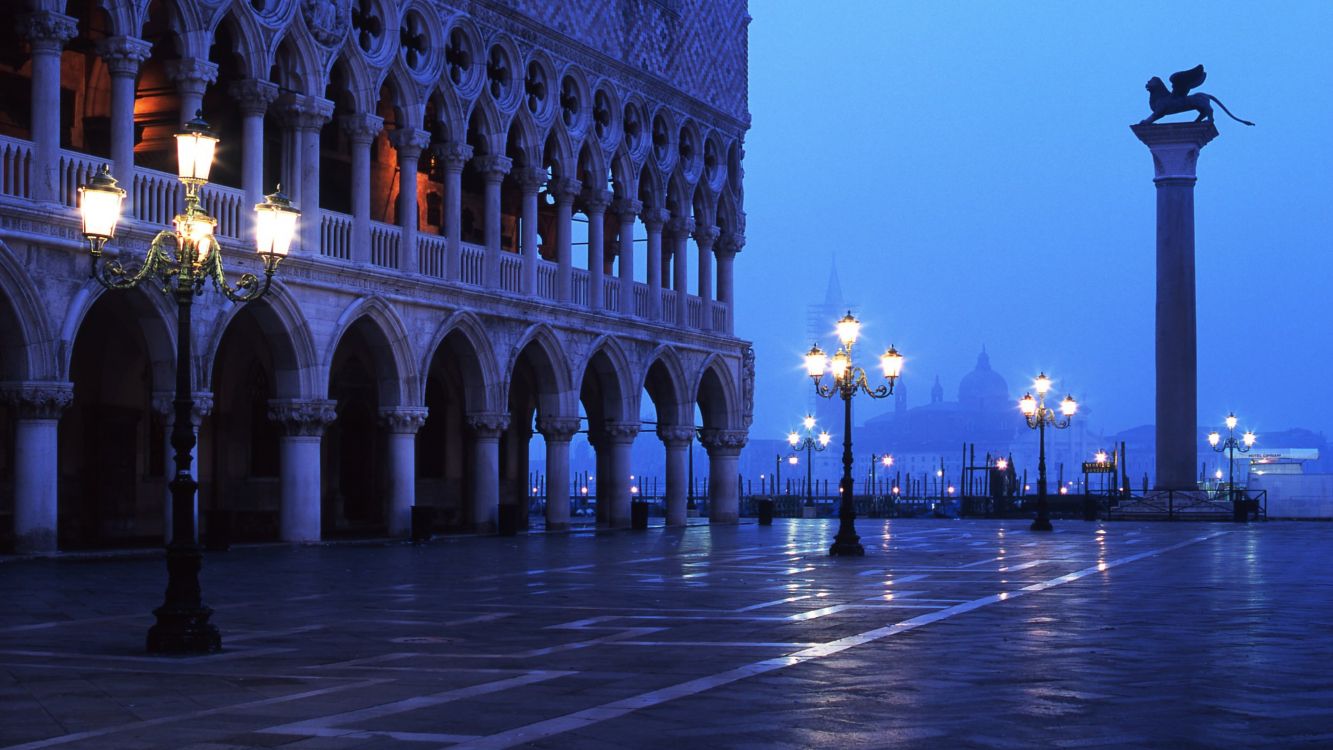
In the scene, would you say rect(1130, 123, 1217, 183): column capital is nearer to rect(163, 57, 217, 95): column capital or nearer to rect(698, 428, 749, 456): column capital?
rect(698, 428, 749, 456): column capital

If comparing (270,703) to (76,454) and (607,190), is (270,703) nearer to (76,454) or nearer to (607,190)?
(76,454)

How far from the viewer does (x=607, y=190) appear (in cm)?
3881

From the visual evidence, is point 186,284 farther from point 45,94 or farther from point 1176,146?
point 1176,146

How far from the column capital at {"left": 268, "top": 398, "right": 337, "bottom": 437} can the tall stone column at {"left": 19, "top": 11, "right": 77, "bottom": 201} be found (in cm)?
591

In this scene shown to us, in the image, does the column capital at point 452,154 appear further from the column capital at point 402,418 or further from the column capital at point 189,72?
the column capital at point 189,72

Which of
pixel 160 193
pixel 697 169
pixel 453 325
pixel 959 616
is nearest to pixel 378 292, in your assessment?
pixel 453 325

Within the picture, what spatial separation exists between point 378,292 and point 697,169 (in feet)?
45.4

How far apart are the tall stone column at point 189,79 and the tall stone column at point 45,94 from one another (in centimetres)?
208

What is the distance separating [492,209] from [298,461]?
7740 mm

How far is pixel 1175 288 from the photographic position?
157 ft

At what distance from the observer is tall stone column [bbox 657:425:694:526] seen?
4250 cm

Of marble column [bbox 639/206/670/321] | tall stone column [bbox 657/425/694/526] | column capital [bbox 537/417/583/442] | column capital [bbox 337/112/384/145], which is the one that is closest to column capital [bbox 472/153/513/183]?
column capital [bbox 337/112/384/145]

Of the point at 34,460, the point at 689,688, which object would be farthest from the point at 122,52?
the point at 689,688

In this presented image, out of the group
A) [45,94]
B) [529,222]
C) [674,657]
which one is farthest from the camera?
[529,222]
